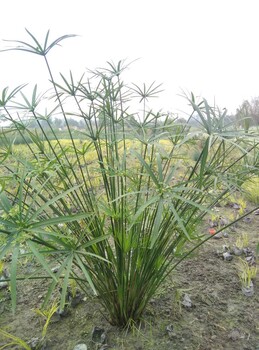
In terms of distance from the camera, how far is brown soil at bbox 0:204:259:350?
3.86 ft

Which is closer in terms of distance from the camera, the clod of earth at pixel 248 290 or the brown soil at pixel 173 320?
the brown soil at pixel 173 320

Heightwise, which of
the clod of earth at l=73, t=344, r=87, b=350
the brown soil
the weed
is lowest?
the brown soil

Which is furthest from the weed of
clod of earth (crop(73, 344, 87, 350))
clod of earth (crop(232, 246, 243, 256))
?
clod of earth (crop(73, 344, 87, 350))

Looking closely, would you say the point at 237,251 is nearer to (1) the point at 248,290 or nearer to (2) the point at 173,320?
(1) the point at 248,290

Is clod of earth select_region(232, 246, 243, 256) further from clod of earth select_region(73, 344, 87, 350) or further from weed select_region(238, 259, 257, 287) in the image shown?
clod of earth select_region(73, 344, 87, 350)

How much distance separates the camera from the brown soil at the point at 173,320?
1178 mm

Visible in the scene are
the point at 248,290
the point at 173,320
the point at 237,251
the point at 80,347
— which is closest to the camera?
the point at 80,347

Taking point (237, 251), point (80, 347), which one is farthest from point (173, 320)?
point (237, 251)

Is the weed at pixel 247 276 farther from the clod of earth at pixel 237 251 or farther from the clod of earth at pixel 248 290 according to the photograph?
the clod of earth at pixel 237 251

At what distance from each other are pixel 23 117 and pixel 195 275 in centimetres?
119

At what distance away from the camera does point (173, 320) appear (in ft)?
4.21

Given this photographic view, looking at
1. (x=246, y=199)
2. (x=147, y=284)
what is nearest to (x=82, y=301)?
(x=147, y=284)

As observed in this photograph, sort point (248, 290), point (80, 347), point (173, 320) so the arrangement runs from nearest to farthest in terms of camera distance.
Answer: point (80, 347) → point (173, 320) → point (248, 290)

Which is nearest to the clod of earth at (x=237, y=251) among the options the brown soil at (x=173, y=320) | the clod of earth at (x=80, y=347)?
the brown soil at (x=173, y=320)
